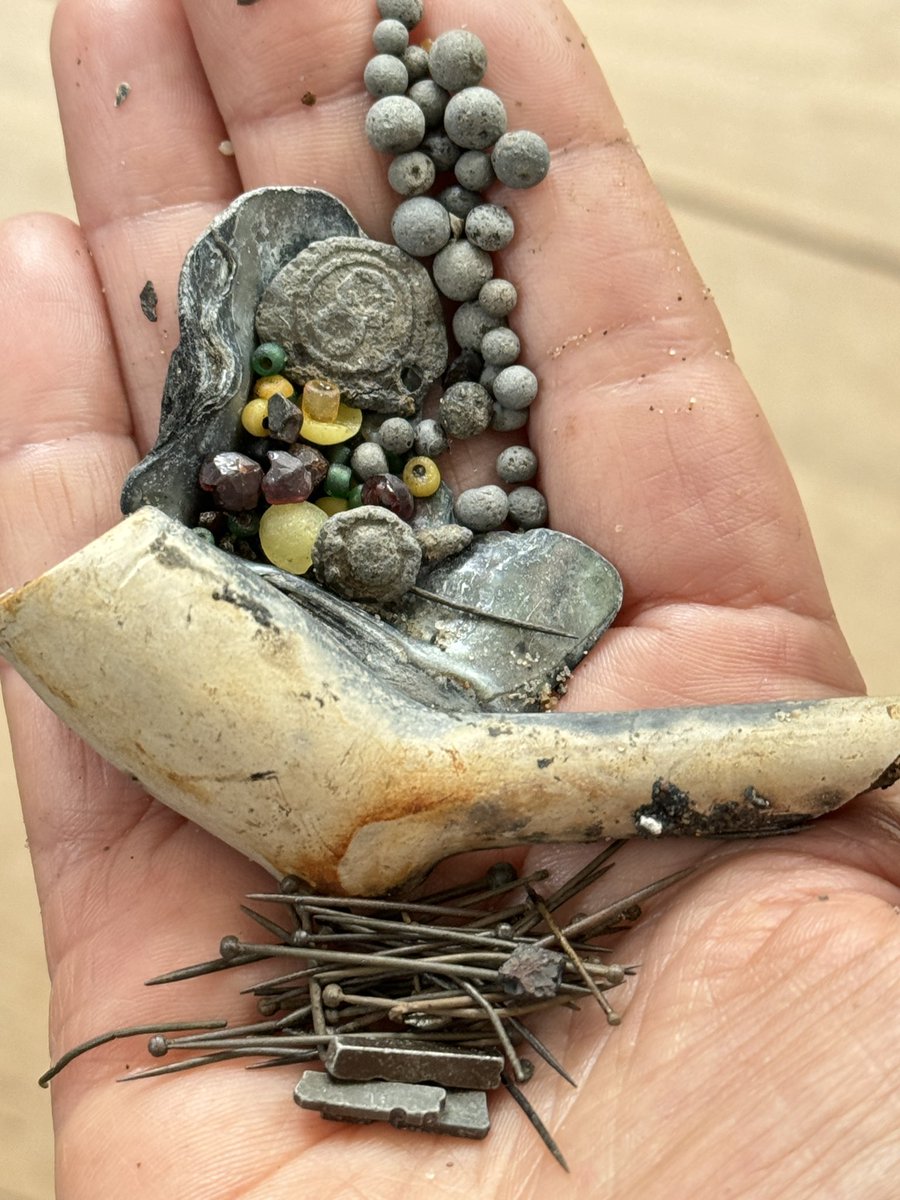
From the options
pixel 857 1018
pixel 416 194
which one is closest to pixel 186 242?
pixel 416 194

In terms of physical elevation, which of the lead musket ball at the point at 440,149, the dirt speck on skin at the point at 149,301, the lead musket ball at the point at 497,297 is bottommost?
the lead musket ball at the point at 497,297

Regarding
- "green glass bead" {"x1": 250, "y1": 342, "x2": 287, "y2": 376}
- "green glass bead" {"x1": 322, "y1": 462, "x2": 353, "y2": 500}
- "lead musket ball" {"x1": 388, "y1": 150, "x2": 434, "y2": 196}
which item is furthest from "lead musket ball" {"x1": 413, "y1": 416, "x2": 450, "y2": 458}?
"lead musket ball" {"x1": 388, "y1": 150, "x2": 434, "y2": 196}

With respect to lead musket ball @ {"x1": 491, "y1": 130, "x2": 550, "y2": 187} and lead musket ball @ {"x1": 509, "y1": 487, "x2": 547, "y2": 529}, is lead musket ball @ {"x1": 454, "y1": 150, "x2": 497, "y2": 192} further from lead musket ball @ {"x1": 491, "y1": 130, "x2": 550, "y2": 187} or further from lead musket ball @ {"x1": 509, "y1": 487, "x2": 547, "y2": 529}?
lead musket ball @ {"x1": 509, "y1": 487, "x2": 547, "y2": 529}

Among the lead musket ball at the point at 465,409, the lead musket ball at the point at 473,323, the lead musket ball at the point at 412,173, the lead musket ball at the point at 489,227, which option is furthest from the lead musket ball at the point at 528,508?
the lead musket ball at the point at 412,173

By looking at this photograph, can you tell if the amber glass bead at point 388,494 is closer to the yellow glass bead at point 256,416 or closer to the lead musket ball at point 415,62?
the yellow glass bead at point 256,416

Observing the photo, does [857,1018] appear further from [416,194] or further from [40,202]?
[40,202]
